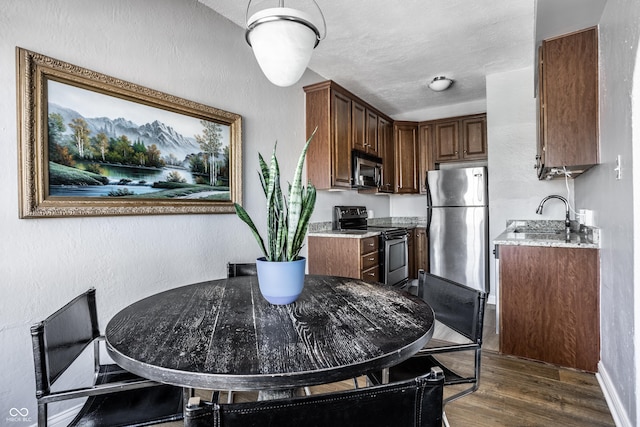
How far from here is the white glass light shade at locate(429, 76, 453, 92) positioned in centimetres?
367

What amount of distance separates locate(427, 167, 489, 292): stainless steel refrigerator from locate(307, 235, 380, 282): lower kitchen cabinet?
111cm

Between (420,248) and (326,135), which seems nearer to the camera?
(326,135)

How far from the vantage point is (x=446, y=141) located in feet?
14.7

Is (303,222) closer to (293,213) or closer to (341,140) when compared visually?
(293,213)

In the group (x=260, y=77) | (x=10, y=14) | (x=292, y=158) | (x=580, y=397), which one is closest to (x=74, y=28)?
(x=10, y=14)

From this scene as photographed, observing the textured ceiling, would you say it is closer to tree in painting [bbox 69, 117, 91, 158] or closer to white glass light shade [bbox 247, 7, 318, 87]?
white glass light shade [bbox 247, 7, 318, 87]

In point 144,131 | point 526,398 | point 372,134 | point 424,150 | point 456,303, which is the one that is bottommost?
point 526,398

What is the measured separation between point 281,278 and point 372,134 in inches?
129

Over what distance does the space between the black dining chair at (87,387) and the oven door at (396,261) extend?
264 centimetres

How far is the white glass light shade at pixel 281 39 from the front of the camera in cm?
131

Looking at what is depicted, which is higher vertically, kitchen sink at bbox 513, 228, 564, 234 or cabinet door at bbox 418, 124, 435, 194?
cabinet door at bbox 418, 124, 435, 194

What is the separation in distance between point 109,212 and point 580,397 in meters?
2.76

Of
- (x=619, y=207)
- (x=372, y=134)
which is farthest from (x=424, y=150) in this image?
(x=619, y=207)

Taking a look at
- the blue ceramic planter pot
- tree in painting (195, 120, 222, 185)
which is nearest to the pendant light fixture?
the blue ceramic planter pot
